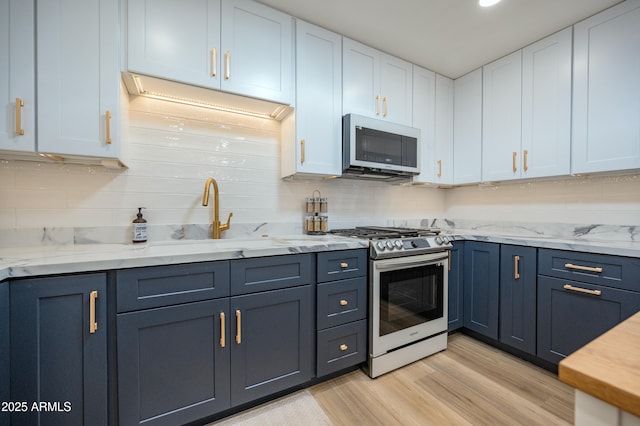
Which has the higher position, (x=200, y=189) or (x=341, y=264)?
(x=200, y=189)

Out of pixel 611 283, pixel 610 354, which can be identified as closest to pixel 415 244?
pixel 611 283

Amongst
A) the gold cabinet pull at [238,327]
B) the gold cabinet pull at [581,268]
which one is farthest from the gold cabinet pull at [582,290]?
the gold cabinet pull at [238,327]

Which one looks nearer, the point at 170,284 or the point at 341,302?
the point at 170,284

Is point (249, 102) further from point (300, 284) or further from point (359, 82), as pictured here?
point (300, 284)

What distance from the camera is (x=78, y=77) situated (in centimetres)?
142

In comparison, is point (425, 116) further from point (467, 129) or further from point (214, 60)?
point (214, 60)

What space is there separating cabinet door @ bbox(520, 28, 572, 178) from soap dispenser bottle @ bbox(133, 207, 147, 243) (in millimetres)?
2988

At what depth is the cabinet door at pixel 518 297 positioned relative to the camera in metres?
2.01

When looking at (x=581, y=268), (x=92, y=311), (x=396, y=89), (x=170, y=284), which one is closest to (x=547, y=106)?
(x=396, y=89)

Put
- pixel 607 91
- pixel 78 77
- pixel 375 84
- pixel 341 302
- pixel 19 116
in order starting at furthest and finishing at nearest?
pixel 375 84 < pixel 607 91 < pixel 341 302 < pixel 78 77 < pixel 19 116

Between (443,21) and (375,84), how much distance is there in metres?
0.64

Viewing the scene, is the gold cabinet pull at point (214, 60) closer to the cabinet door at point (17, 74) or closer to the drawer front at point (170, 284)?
the cabinet door at point (17, 74)

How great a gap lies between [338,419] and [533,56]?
10.1 ft

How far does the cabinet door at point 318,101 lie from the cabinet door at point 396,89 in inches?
18.7
